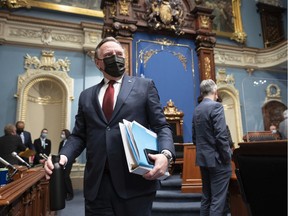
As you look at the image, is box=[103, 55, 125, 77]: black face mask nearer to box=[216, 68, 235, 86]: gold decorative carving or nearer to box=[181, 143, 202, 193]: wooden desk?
box=[181, 143, 202, 193]: wooden desk

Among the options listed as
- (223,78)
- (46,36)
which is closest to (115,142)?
(46,36)

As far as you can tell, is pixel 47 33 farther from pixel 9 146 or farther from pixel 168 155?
pixel 168 155

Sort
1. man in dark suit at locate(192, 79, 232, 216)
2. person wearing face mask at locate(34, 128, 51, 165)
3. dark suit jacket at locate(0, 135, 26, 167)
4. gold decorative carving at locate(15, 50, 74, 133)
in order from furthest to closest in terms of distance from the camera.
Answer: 1. gold decorative carving at locate(15, 50, 74, 133)
2. person wearing face mask at locate(34, 128, 51, 165)
3. dark suit jacket at locate(0, 135, 26, 167)
4. man in dark suit at locate(192, 79, 232, 216)

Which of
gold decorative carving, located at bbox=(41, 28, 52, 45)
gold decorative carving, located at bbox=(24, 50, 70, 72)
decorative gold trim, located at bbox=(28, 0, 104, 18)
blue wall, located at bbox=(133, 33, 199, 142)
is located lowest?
blue wall, located at bbox=(133, 33, 199, 142)

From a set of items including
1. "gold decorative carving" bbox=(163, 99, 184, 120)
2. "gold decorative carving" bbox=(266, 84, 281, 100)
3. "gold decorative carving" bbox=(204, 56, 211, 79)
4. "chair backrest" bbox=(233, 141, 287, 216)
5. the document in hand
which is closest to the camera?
"chair backrest" bbox=(233, 141, 287, 216)

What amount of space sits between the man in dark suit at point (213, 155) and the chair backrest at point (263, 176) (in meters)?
1.50

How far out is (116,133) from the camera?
4.29 ft

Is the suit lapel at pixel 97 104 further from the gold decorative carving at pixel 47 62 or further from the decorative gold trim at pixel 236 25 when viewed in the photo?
the decorative gold trim at pixel 236 25

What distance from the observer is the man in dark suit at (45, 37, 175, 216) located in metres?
1.26

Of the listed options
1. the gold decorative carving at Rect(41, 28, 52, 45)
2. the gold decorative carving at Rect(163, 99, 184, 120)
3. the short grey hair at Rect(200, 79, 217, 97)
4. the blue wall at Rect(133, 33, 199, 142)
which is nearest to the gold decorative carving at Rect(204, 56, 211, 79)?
the blue wall at Rect(133, 33, 199, 142)

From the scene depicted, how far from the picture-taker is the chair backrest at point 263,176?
78 centimetres

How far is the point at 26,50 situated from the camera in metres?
7.36

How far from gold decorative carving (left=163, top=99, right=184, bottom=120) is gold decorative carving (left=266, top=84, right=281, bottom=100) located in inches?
245

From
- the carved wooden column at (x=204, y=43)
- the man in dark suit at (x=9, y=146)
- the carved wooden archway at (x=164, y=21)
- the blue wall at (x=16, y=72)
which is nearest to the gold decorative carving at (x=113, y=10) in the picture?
the carved wooden archway at (x=164, y=21)
